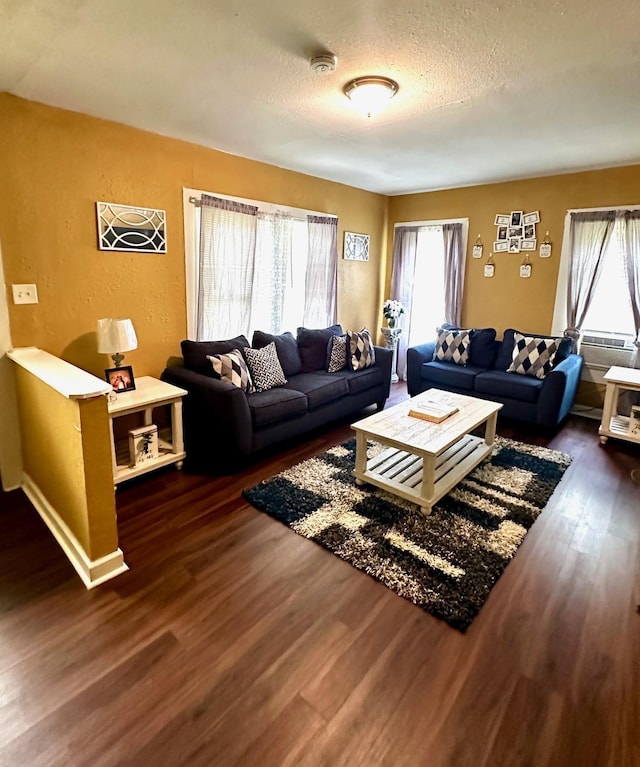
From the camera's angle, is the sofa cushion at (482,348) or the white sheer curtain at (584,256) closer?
the white sheer curtain at (584,256)

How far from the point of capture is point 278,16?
5.53ft

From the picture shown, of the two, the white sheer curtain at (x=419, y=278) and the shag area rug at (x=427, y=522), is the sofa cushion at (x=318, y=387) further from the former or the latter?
the white sheer curtain at (x=419, y=278)

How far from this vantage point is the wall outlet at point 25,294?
2.70 metres

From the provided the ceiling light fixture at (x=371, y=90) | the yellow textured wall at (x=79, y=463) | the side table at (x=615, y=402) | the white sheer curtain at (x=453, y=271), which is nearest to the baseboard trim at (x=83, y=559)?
the yellow textured wall at (x=79, y=463)

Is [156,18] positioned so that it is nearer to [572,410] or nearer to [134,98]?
[134,98]

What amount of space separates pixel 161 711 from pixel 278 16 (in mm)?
2585

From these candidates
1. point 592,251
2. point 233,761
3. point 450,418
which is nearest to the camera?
point 233,761

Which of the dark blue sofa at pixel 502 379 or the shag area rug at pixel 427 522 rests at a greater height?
the dark blue sofa at pixel 502 379

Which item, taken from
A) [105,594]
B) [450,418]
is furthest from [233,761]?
[450,418]

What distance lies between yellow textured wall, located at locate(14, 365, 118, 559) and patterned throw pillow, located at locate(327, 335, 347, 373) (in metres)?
2.48

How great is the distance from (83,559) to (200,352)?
179cm

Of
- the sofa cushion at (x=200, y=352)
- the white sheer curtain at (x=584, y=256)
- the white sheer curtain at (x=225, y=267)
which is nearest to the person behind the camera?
the sofa cushion at (x=200, y=352)

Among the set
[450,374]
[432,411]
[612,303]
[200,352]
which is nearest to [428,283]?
[450,374]

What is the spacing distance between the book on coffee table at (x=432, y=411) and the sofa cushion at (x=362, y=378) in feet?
2.97
